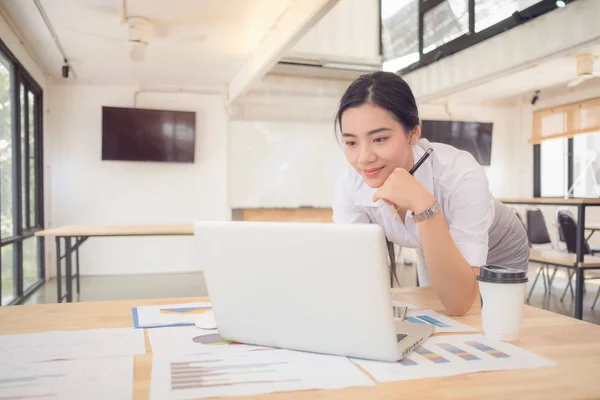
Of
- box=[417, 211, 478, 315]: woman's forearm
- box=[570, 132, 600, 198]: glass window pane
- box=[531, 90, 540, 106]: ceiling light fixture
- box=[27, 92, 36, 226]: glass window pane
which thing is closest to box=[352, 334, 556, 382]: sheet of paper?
box=[417, 211, 478, 315]: woman's forearm

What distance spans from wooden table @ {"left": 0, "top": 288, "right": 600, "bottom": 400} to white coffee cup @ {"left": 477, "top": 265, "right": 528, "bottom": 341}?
1.3 inches

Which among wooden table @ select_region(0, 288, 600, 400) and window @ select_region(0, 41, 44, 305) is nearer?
wooden table @ select_region(0, 288, 600, 400)

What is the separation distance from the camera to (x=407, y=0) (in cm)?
566

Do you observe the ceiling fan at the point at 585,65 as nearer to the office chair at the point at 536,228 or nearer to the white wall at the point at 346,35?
the office chair at the point at 536,228

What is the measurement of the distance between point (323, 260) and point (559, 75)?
20.8ft

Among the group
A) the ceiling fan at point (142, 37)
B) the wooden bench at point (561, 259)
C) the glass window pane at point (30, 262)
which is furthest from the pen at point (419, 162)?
the glass window pane at point (30, 262)

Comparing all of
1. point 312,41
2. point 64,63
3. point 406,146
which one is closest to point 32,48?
point 64,63

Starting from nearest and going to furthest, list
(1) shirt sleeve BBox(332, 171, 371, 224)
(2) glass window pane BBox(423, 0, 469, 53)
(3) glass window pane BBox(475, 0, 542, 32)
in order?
(1) shirt sleeve BBox(332, 171, 371, 224) → (3) glass window pane BBox(475, 0, 542, 32) → (2) glass window pane BBox(423, 0, 469, 53)

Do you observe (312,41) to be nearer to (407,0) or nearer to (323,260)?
(407,0)

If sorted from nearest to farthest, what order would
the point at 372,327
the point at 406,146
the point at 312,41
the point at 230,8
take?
the point at 372,327 < the point at 406,146 < the point at 230,8 < the point at 312,41

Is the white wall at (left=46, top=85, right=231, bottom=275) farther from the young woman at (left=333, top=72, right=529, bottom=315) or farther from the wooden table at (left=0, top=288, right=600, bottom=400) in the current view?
the wooden table at (left=0, top=288, right=600, bottom=400)

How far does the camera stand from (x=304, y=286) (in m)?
0.76

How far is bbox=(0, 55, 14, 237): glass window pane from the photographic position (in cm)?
423

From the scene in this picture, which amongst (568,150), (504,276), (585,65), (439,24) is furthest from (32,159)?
(568,150)
